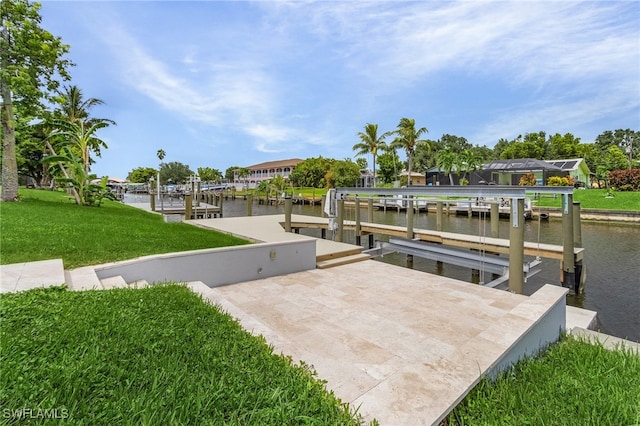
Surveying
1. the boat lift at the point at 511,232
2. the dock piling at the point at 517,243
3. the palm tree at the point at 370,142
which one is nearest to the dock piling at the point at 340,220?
the boat lift at the point at 511,232

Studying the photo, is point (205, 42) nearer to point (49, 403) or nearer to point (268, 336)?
point (268, 336)

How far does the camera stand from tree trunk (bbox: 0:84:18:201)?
1052 centimetres

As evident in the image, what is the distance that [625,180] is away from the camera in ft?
97.6

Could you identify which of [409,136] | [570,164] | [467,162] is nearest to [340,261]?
[409,136]

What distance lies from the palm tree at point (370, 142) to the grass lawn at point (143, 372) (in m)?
35.4

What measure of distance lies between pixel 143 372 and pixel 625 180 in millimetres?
40184

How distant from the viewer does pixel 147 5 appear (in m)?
6.91

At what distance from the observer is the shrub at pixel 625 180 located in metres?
29.1

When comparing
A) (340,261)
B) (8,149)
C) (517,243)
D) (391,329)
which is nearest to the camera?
(391,329)

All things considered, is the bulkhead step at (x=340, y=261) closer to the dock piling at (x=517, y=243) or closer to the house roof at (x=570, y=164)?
the dock piling at (x=517, y=243)

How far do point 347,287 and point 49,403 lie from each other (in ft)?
13.9

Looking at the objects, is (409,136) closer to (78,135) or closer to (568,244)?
(568,244)

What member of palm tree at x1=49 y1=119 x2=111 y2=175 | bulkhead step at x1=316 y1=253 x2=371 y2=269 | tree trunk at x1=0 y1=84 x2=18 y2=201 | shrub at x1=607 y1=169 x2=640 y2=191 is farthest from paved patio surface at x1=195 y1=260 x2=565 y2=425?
shrub at x1=607 y1=169 x2=640 y2=191

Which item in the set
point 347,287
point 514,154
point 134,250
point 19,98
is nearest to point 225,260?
point 134,250
